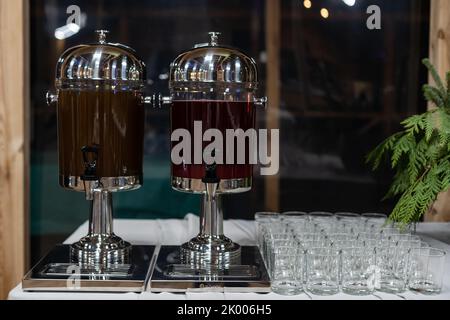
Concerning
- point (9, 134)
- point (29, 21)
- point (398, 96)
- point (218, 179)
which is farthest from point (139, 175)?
point (398, 96)

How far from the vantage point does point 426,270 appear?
1.25 m

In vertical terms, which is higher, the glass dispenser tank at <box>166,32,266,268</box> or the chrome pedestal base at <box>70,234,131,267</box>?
the glass dispenser tank at <box>166,32,266,268</box>

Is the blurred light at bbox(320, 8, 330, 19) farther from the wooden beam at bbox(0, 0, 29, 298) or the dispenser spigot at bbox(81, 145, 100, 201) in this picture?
the dispenser spigot at bbox(81, 145, 100, 201)

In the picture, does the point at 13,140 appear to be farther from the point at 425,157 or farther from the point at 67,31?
the point at 425,157

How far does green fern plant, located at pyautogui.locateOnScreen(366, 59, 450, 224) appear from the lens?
142 cm

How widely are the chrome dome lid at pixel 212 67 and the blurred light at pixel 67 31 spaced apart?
1.13m

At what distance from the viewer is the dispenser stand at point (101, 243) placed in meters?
1.46

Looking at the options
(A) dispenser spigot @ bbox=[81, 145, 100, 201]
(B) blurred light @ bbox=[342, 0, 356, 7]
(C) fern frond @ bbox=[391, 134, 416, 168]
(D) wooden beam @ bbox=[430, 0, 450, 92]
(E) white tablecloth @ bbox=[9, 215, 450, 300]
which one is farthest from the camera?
(B) blurred light @ bbox=[342, 0, 356, 7]

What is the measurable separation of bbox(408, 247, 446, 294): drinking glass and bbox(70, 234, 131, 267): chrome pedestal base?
0.64 m

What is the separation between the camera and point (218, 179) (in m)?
1.45

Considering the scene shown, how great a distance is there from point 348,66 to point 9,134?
1.30 m

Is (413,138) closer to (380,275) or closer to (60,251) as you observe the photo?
(380,275)

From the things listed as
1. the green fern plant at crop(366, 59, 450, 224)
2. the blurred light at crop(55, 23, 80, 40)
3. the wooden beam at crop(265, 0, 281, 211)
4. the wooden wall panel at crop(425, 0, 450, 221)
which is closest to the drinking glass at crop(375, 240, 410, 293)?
the green fern plant at crop(366, 59, 450, 224)

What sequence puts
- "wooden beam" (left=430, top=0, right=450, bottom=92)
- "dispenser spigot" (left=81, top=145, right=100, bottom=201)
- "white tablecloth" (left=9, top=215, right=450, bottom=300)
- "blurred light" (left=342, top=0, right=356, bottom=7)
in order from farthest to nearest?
"blurred light" (left=342, top=0, right=356, bottom=7) < "wooden beam" (left=430, top=0, right=450, bottom=92) < "dispenser spigot" (left=81, top=145, right=100, bottom=201) < "white tablecloth" (left=9, top=215, right=450, bottom=300)
